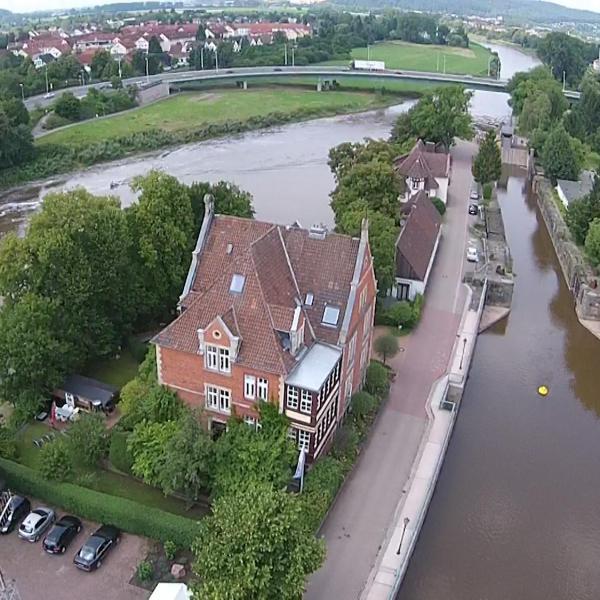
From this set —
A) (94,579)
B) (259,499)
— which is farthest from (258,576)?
(94,579)

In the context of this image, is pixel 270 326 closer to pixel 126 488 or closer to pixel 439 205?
pixel 126 488

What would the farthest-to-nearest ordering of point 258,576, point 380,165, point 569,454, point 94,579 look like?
point 380,165
point 569,454
point 94,579
point 258,576

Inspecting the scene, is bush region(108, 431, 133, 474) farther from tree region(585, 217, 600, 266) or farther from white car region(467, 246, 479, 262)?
tree region(585, 217, 600, 266)

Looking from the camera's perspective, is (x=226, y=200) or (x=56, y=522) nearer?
(x=56, y=522)

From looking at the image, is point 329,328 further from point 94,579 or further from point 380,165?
point 380,165

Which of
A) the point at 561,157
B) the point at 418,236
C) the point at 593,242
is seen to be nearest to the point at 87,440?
the point at 418,236

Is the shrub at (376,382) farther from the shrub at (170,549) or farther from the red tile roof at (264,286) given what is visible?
the shrub at (170,549)
